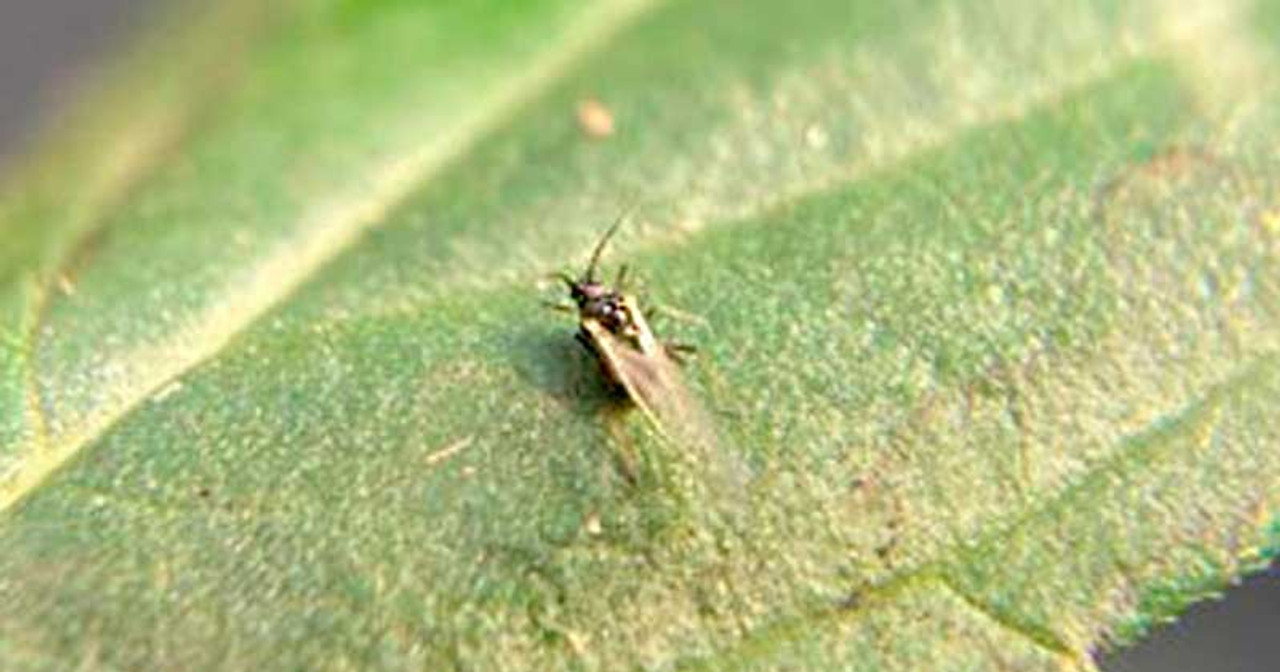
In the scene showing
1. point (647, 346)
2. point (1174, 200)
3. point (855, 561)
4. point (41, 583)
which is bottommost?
point (41, 583)

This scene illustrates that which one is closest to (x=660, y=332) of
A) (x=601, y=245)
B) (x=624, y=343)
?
(x=624, y=343)

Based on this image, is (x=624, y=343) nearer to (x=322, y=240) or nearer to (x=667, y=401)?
(x=667, y=401)

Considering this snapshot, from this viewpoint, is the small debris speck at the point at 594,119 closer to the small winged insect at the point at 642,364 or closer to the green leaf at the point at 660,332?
the green leaf at the point at 660,332

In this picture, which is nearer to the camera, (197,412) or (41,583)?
(41,583)

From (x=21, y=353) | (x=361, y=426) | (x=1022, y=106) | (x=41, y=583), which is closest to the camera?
(x=41, y=583)

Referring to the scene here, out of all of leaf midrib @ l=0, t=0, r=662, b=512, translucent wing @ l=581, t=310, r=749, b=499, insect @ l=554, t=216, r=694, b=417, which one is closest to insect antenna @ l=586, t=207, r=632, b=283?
insect @ l=554, t=216, r=694, b=417

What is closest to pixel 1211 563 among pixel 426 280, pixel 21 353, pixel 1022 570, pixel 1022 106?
pixel 1022 570

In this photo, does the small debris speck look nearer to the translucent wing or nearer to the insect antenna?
the insect antenna

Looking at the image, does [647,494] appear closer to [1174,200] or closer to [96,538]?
[96,538]
